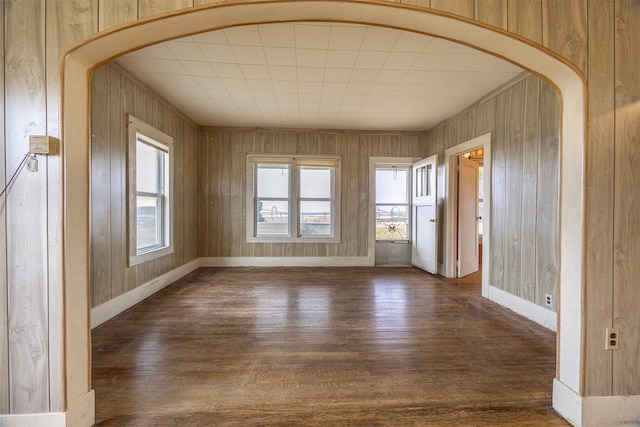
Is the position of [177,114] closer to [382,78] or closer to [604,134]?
[382,78]

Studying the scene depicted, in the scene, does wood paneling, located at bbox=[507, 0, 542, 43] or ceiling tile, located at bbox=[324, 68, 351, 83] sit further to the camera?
ceiling tile, located at bbox=[324, 68, 351, 83]

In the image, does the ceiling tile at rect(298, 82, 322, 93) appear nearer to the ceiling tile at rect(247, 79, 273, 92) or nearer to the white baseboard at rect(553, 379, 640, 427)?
the ceiling tile at rect(247, 79, 273, 92)

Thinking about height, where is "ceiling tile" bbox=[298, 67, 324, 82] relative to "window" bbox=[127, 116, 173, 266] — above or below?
above

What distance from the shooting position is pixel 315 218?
5840 mm

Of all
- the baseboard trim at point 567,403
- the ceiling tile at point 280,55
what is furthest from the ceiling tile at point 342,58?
the baseboard trim at point 567,403

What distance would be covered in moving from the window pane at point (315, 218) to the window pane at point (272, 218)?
33 cm

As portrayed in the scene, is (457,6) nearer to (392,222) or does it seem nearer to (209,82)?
(209,82)

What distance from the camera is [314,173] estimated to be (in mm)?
5824

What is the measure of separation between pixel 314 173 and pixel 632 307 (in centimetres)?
477

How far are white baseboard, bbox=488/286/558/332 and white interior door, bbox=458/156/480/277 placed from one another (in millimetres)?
1297

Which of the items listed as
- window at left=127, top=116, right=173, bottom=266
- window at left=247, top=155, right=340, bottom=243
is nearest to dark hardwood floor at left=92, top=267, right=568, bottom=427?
window at left=127, top=116, right=173, bottom=266

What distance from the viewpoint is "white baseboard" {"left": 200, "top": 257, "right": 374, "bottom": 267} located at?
18.5ft

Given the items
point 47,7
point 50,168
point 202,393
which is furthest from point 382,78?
point 202,393

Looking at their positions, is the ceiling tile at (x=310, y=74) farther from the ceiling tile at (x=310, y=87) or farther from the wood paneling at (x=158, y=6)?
the wood paneling at (x=158, y=6)
